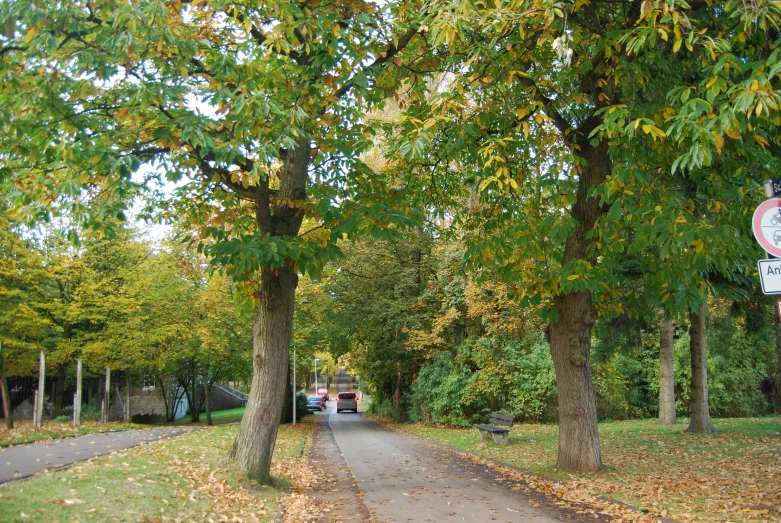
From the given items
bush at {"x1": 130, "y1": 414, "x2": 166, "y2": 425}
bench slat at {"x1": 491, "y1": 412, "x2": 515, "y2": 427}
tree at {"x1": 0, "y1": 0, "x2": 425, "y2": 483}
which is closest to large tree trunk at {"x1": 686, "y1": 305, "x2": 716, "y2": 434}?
bench slat at {"x1": 491, "y1": 412, "x2": 515, "y2": 427}

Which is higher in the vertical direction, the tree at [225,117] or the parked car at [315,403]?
the tree at [225,117]

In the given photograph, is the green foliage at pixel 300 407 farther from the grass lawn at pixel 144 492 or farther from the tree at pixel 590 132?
the tree at pixel 590 132

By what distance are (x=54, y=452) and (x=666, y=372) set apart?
1836 cm

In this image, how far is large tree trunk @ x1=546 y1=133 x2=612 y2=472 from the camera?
9.89m

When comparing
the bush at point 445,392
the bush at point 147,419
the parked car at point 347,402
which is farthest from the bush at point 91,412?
the parked car at point 347,402

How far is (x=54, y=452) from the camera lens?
36.0 ft

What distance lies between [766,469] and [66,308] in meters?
22.5

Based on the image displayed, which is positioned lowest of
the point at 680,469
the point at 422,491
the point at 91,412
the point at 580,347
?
→ the point at 91,412

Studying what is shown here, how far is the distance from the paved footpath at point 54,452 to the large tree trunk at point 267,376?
114 inches

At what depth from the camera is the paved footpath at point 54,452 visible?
865cm

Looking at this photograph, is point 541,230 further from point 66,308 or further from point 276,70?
point 66,308

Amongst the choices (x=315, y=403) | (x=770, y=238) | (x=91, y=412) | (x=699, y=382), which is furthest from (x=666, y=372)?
(x=315, y=403)

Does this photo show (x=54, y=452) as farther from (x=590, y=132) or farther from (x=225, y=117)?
(x=590, y=132)

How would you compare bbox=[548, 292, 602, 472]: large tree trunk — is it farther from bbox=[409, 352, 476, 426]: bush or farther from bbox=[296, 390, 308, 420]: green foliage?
bbox=[296, 390, 308, 420]: green foliage
